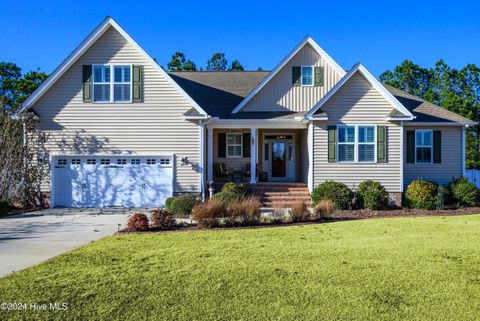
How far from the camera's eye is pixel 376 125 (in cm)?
1495

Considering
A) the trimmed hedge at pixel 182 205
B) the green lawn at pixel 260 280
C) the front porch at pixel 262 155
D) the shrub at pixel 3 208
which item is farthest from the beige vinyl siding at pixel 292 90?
the shrub at pixel 3 208

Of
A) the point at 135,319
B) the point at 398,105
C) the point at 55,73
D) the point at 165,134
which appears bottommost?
the point at 135,319

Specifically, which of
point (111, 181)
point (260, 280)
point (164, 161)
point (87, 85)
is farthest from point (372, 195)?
point (87, 85)

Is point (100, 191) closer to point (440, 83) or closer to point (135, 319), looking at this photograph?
point (135, 319)

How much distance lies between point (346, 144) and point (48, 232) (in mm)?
11305

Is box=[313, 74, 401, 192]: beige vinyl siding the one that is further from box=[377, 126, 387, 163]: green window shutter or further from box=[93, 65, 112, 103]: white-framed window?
box=[93, 65, 112, 103]: white-framed window

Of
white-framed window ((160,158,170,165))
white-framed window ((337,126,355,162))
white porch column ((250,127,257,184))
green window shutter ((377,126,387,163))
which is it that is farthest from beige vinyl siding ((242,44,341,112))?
white-framed window ((160,158,170,165))

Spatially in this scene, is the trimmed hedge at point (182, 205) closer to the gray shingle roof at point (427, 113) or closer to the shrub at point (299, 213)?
the shrub at point (299, 213)

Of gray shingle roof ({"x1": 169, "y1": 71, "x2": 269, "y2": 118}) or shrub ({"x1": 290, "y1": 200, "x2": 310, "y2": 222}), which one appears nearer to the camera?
shrub ({"x1": 290, "y1": 200, "x2": 310, "y2": 222})

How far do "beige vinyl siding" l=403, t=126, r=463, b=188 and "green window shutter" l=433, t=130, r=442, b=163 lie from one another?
0.19 m

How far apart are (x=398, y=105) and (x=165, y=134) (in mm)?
9686

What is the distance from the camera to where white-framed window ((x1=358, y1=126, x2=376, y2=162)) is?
15.0 metres

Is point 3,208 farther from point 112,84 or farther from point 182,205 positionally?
point 182,205

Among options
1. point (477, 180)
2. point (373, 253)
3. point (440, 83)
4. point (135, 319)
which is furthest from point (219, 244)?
point (440, 83)
